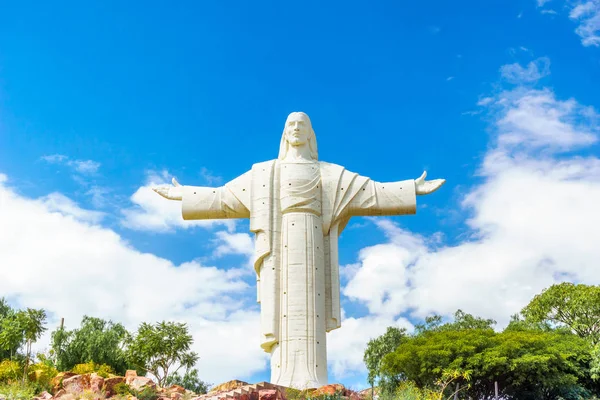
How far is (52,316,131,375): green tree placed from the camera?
36.3 m

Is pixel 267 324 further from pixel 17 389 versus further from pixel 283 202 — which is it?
pixel 17 389

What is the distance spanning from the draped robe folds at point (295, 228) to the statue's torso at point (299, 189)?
56 millimetres

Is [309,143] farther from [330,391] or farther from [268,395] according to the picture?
[268,395]

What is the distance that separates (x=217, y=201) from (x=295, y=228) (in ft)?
9.98

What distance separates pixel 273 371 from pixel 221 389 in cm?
379

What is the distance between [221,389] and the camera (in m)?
18.1

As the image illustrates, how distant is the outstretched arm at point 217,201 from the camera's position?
78.1 feet

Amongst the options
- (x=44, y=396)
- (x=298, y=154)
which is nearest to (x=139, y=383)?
(x=44, y=396)

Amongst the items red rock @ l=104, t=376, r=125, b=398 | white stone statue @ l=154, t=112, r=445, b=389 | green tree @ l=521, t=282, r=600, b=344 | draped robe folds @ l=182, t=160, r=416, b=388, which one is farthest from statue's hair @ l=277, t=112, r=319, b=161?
green tree @ l=521, t=282, r=600, b=344

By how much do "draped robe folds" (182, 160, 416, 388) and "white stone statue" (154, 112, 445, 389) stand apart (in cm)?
3

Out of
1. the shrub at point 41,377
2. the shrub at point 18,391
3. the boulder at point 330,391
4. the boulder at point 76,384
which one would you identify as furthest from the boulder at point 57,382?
the boulder at point 330,391

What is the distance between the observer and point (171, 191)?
2441 cm

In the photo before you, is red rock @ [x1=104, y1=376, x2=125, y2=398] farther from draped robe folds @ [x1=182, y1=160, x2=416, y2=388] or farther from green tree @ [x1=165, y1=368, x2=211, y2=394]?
green tree @ [x1=165, y1=368, x2=211, y2=394]

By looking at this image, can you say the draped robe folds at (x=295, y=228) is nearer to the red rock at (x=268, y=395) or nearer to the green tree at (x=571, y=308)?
the red rock at (x=268, y=395)
